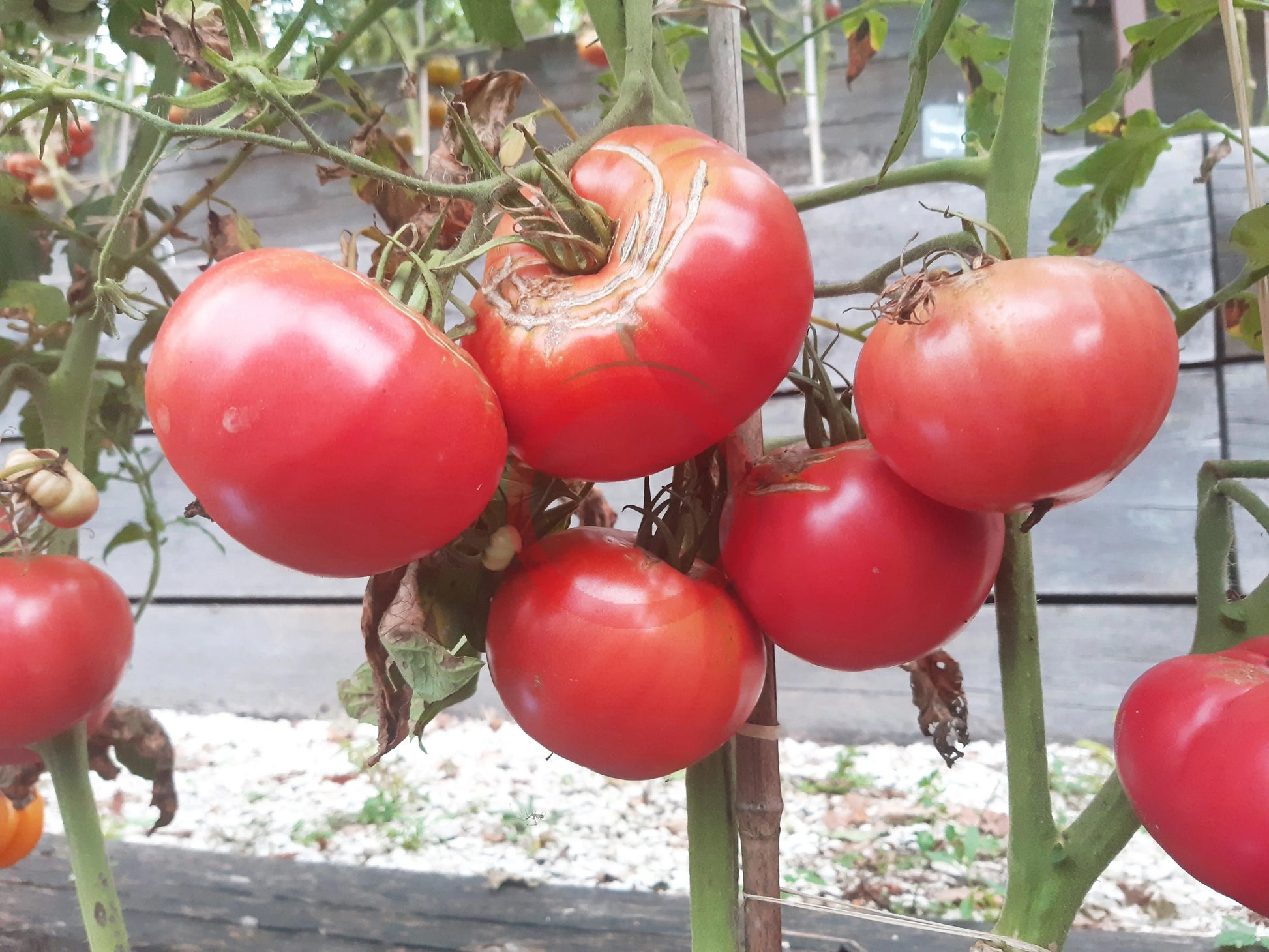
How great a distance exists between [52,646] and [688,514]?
0.33 metres

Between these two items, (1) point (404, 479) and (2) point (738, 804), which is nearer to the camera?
(1) point (404, 479)

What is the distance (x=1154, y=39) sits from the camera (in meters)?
0.46

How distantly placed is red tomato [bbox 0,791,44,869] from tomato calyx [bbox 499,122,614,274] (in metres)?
0.63

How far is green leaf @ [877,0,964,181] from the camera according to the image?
28 centimetres

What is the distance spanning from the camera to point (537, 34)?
4.77 ft

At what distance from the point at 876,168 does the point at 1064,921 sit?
1.07 meters

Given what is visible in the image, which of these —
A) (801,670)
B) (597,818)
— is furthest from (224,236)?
(801,670)

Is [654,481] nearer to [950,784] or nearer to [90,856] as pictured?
[950,784]

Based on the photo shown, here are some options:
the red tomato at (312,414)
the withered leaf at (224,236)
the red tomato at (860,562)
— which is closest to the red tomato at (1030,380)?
the red tomato at (860,562)

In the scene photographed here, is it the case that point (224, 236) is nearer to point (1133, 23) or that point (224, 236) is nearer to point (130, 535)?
point (130, 535)

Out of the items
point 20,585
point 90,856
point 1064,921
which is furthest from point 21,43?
point 1064,921

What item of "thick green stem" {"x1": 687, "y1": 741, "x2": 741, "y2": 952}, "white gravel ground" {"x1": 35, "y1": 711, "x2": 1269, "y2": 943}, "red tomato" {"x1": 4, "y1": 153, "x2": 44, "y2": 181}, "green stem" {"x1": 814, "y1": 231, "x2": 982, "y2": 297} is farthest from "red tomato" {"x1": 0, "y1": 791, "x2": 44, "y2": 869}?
"red tomato" {"x1": 4, "y1": 153, "x2": 44, "y2": 181}

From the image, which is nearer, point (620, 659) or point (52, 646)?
point (620, 659)

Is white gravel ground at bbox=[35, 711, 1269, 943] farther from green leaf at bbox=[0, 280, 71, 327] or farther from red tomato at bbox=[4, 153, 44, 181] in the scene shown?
red tomato at bbox=[4, 153, 44, 181]
